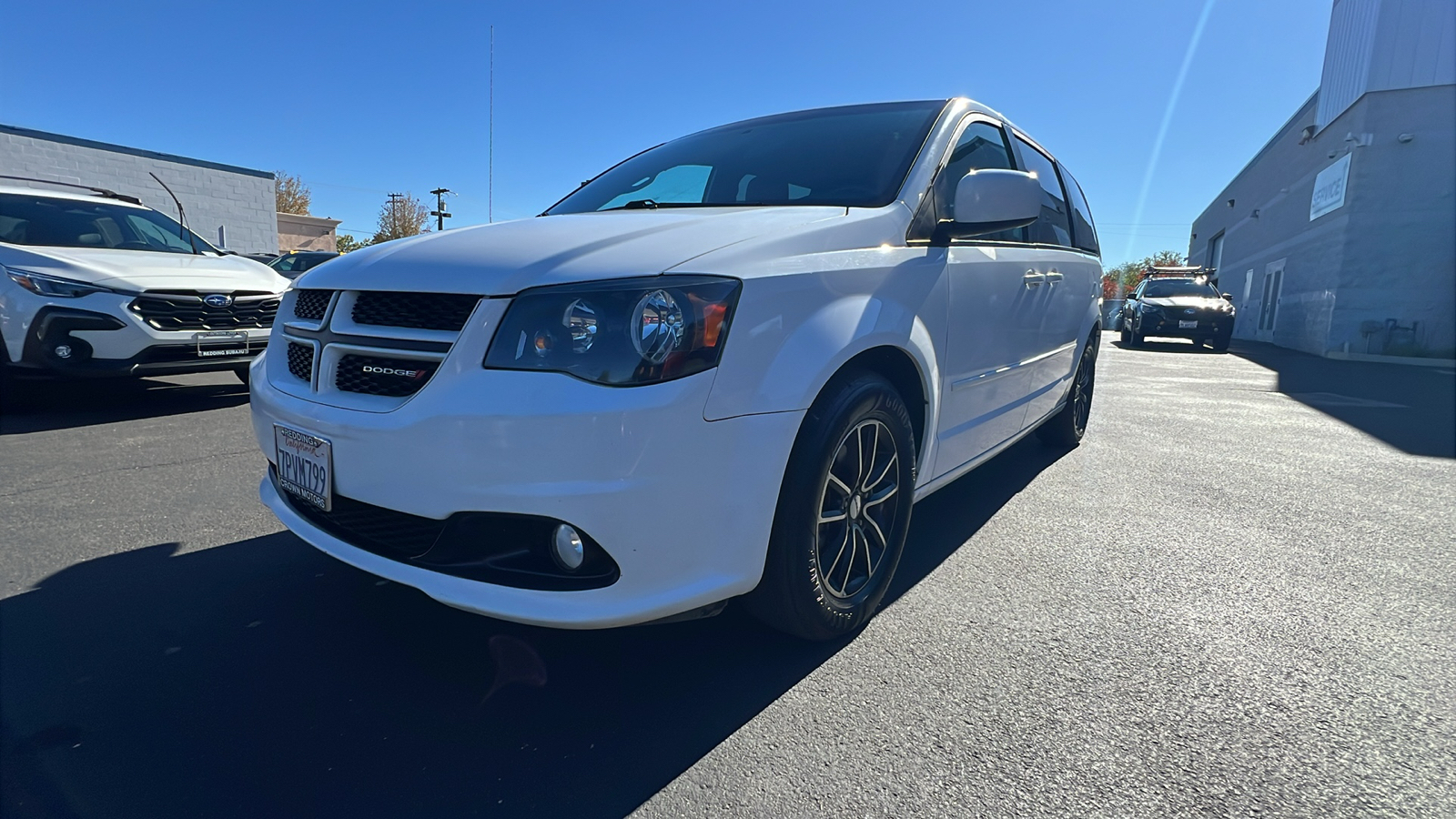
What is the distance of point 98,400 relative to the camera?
5.96 metres

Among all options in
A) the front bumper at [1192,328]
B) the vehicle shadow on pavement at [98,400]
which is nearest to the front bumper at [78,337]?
the vehicle shadow on pavement at [98,400]

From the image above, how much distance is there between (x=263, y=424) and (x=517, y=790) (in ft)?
4.62

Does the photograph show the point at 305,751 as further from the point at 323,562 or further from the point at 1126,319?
the point at 1126,319

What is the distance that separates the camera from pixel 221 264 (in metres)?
5.85

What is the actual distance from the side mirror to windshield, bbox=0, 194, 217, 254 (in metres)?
6.13

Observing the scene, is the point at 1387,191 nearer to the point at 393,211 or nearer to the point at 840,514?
the point at 840,514

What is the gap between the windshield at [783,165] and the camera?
8.76 ft

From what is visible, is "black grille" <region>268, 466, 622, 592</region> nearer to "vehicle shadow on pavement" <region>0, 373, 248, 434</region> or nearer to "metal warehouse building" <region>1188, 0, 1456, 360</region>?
"vehicle shadow on pavement" <region>0, 373, 248, 434</region>

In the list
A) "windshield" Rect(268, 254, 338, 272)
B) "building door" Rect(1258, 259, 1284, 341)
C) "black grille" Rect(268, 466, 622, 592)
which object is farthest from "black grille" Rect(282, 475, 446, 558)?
"building door" Rect(1258, 259, 1284, 341)

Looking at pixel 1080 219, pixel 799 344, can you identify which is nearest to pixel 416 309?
pixel 799 344

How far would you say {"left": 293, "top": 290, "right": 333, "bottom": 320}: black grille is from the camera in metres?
2.21

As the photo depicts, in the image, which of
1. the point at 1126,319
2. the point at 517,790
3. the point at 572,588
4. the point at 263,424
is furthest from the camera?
the point at 1126,319

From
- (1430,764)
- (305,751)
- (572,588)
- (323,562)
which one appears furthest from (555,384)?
(1430,764)

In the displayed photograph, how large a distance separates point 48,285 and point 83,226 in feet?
3.81
